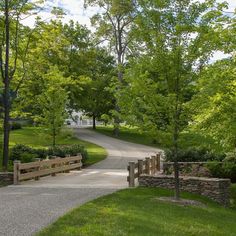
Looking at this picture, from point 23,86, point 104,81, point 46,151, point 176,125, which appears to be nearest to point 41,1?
point 23,86

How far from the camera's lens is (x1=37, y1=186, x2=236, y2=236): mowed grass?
7.89m

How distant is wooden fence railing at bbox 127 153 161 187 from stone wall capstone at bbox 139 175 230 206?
1.30 ft

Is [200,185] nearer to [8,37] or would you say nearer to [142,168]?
[142,168]

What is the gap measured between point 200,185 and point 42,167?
771 cm

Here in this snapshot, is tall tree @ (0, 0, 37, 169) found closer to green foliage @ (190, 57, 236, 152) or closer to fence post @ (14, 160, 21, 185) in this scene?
fence post @ (14, 160, 21, 185)

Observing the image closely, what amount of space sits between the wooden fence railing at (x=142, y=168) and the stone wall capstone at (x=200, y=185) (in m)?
0.40

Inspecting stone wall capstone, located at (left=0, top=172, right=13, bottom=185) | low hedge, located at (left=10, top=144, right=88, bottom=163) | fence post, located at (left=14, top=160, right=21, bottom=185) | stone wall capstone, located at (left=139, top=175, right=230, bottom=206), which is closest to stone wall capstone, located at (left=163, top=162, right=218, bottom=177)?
stone wall capstone, located at (left=139, top=175, right=230, bottom=206)

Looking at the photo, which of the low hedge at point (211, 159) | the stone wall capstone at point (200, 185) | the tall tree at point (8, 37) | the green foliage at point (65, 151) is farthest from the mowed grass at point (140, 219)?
the green foliage at point (65, 151)

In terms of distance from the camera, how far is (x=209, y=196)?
13703mm

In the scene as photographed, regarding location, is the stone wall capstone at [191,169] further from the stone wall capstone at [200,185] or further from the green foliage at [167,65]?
the green foliage at [167,65]

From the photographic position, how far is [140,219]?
351 inches

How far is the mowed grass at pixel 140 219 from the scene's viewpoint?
789 centimetres

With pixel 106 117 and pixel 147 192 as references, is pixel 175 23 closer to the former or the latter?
pixel 106 117

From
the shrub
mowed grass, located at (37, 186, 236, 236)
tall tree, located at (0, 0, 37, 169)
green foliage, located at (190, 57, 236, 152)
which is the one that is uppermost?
tall tree, located at (0, 0, 37, 169)
